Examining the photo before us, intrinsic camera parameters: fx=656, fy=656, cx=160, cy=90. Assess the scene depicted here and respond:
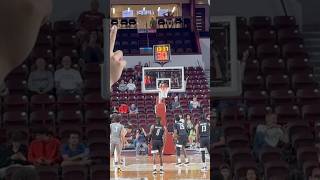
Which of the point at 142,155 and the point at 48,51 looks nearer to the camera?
the point at 48,51

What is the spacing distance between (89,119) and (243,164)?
2230 mm

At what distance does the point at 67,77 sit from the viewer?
863 cm

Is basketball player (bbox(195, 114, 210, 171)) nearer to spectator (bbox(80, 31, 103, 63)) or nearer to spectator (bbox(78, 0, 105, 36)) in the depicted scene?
spectator (bbox(78, 0, 105, 36))

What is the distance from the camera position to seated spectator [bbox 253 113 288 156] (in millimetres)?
7781

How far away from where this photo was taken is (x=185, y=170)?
1205cm

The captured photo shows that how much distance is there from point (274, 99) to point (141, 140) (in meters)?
5.04

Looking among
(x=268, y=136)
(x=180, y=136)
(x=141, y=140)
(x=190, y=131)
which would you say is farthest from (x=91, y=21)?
(x=190, y=131)

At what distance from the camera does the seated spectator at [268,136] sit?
→ 7.78 meters

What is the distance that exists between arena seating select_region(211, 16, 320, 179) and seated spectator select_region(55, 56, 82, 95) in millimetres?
1968

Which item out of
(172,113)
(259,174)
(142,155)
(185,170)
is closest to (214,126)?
(259,174)

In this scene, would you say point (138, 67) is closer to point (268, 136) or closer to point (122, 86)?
point (122, 86)

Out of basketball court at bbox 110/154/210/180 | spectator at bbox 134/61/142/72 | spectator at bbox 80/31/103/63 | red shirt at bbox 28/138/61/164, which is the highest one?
spectator at bbox 134/61/142/72

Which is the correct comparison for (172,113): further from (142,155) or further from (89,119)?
(89,119)

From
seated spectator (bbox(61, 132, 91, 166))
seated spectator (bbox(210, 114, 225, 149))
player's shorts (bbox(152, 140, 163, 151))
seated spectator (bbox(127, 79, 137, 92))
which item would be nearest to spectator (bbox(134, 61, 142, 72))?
seated spectator (bbox(127, 79, 137, 92))
